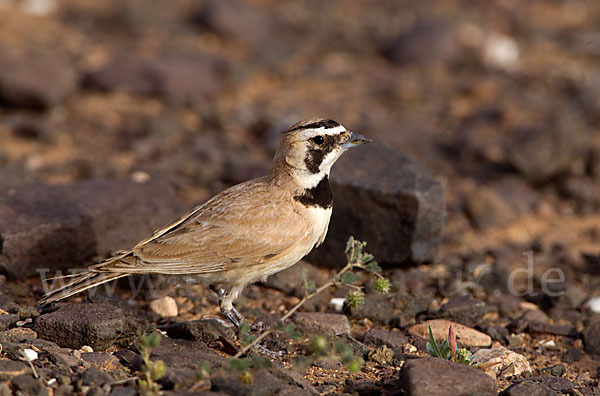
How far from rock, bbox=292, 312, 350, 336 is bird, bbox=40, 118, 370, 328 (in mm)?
482

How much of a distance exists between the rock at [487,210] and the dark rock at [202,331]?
3.81 metres

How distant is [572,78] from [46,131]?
290 inches

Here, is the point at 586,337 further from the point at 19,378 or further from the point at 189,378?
the point at 19,378

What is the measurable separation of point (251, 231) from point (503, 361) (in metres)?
1.96

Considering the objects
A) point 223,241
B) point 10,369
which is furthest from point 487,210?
point 10,369

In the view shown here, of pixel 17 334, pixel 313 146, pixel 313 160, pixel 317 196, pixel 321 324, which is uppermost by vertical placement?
pixel 313 146

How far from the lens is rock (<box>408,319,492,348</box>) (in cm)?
598

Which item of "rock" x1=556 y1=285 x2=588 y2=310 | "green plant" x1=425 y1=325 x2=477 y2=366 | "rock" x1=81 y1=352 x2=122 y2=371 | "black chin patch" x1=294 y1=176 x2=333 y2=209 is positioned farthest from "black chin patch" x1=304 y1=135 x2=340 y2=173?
"rock" x1=556 y1=285 x2=588 y2=310

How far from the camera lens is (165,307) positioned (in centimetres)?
632

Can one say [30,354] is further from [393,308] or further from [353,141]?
[393,308]

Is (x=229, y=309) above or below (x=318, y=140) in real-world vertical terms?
below

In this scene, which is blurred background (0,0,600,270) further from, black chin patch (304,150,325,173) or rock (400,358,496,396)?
rock (400,358,496,396)

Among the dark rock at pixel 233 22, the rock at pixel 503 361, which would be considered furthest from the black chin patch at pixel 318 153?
the dark rock at pixel 233 22

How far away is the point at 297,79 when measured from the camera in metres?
11.9
